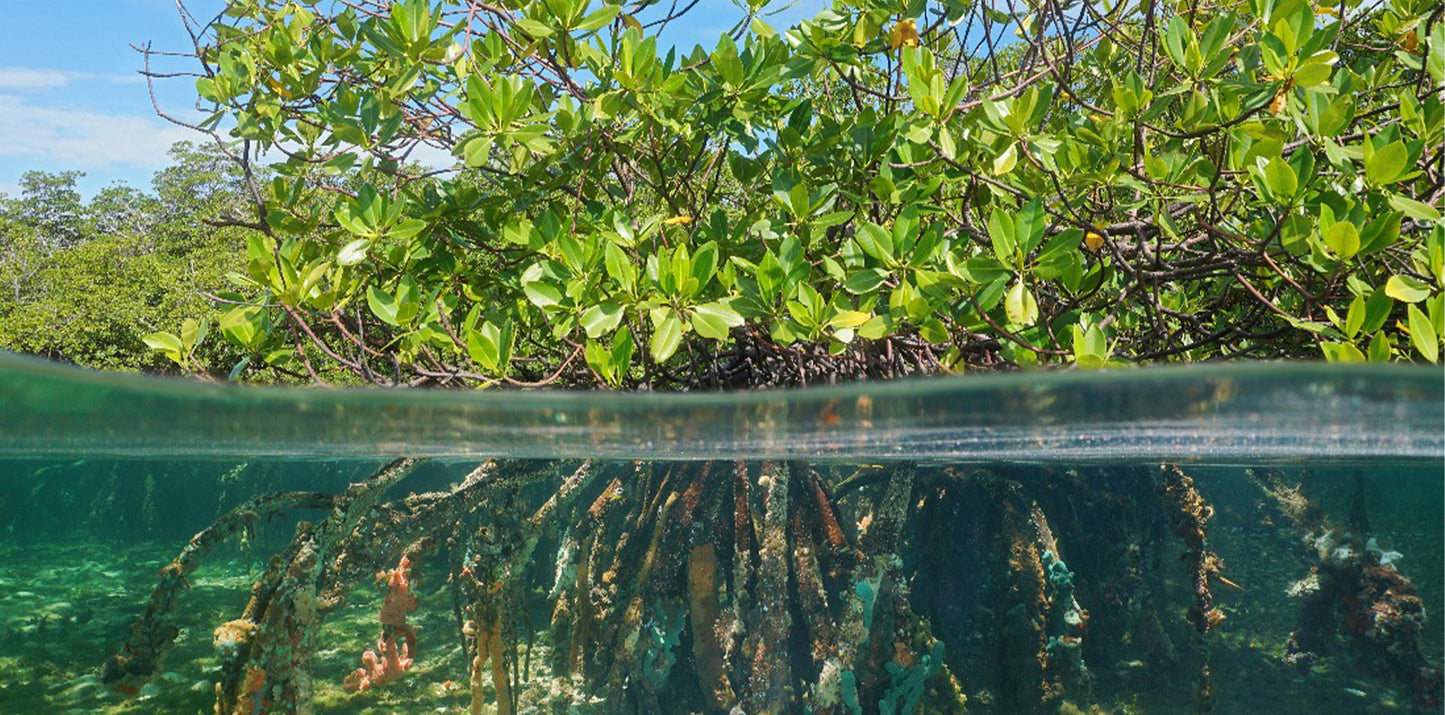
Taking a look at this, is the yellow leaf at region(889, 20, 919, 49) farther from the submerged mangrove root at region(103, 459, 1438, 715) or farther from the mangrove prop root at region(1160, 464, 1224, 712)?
the mangrove prop root at region(1160, 464, 1224, 712)

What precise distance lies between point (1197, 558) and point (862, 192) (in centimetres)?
406

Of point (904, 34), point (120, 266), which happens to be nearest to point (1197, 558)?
point (904, 34)

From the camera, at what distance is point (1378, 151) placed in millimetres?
2453

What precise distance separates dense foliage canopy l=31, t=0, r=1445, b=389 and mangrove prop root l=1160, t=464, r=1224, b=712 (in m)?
2.64

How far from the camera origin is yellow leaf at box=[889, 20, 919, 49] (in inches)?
125

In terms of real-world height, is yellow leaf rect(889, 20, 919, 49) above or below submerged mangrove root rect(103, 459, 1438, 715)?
above

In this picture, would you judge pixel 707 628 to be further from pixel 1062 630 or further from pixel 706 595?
pixel 1062 630

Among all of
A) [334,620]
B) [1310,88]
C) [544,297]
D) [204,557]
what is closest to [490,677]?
[334,620]

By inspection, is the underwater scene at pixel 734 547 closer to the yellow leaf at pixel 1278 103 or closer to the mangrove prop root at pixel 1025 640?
the mangrove prop root at pixel 1025 640

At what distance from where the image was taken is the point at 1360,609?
20.4 feet

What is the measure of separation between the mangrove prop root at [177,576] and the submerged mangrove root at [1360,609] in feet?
18.6

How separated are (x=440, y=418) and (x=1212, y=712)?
198 inches

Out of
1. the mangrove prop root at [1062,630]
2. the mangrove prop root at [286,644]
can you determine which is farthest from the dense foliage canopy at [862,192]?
the mangrove prop root at [1062,630]

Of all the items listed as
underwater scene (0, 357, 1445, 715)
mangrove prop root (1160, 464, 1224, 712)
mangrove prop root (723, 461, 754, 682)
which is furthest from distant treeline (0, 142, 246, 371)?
mangrove prop root (1160, 464, 1224, 712)
